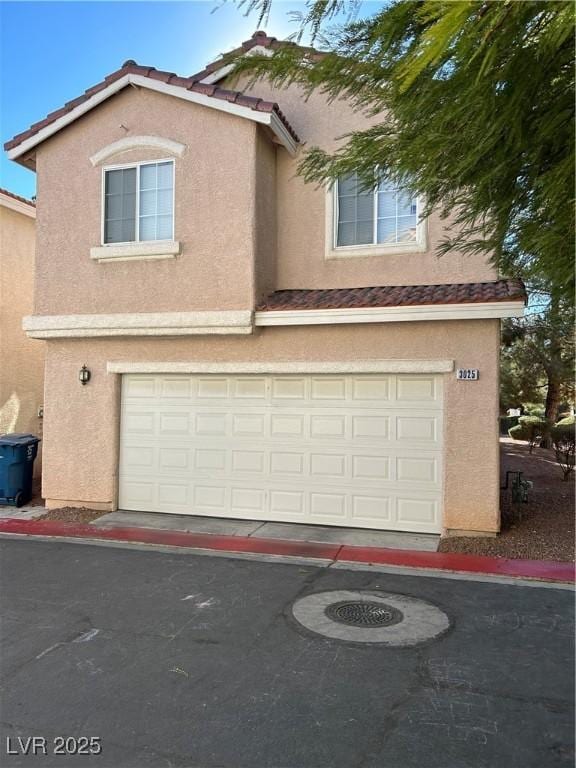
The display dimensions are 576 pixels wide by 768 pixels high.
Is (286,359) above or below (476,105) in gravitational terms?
below

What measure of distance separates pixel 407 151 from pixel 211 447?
7.53 m

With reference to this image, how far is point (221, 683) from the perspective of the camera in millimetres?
4320

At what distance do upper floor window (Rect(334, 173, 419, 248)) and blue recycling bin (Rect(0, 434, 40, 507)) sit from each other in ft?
23.0

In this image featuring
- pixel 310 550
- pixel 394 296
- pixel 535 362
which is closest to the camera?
pixel 310 550

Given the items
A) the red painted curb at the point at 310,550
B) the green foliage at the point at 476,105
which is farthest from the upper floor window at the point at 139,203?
the green foliage at the point at 476,105

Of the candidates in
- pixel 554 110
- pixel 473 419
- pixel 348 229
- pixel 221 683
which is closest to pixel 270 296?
pixel 348 229

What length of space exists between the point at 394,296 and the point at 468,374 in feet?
5.31

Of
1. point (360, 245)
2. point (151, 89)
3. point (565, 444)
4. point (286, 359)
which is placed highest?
point (151, 89)

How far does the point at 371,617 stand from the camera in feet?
18.4

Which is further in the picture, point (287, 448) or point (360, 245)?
point (360, 245)

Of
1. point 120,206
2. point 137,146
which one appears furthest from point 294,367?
point 137,146

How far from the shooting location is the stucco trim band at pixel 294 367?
862cm

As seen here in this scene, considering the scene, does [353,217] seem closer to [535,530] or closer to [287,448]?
[287,448]

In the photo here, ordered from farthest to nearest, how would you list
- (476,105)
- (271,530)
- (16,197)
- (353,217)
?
(16,197) → (353,217) → (271,530) → (476,105)
